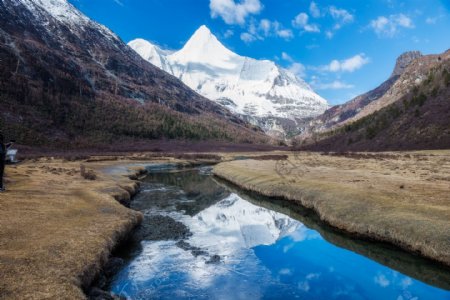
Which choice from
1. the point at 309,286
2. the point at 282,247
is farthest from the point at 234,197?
the point at 309,286

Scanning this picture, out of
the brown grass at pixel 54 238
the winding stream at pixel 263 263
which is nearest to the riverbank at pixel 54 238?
the brown grass at pixel 54 238

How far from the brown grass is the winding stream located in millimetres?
2750

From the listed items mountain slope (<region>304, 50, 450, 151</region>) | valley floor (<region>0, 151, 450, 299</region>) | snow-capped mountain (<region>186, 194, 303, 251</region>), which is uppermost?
mountain slope (<region>304, 50, 450, 151</region>)

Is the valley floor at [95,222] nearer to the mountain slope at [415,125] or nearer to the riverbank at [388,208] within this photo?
the riverbank at [388,208]

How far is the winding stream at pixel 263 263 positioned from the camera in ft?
72.8

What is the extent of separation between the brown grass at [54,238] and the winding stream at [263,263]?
2.75 meters

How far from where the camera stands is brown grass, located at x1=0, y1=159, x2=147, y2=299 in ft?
52.4

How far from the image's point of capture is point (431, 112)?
508 ft

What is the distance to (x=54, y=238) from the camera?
2258 cm

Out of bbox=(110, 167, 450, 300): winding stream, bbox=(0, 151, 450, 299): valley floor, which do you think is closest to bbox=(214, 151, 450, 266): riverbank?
bbox=(0, 151, 450, 299): valley floor

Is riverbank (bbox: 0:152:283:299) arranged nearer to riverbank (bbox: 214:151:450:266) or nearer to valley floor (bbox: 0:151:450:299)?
valley floor (bbox: 0:151:450:299)

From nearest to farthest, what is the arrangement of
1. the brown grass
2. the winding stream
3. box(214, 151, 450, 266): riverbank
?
the brown grass → the winding stream → box(214, 151, 450, 266): riverbank

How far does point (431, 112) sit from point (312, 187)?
135844mm

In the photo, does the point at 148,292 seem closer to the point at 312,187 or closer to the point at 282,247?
the point at 282,247
